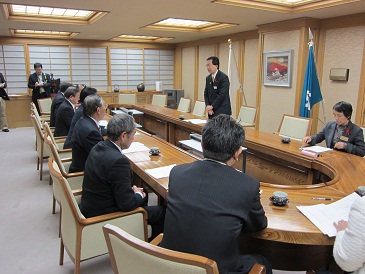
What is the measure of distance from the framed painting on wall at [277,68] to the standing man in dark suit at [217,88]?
155 centimetres

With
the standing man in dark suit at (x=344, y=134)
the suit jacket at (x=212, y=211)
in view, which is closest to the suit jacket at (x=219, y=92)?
the standing man in dark suit at (x=344, y=134)

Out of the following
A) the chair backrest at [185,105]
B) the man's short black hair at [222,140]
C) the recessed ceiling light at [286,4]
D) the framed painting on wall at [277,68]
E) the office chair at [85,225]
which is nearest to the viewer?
the man's short black hair at [222,140]

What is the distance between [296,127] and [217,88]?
118 cm

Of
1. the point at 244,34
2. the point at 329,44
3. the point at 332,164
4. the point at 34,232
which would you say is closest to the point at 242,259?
the point at 332,164

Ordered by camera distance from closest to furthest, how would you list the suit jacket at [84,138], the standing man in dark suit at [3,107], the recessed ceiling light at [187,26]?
the suit jacket at [84,138] → the recessed ceiling light at [187,26] → the standing man in dark suit at [3,107]

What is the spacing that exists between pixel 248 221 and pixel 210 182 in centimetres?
24

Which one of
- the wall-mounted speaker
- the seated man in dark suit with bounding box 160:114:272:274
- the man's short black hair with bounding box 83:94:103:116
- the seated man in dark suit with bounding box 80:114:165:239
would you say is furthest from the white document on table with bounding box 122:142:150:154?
the wall-mounted speaker

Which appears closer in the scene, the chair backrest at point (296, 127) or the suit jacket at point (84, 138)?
the suit jacket at point (84, 138)

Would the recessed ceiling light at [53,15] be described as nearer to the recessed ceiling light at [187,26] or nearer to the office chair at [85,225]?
the recessed ceiling light at [187,26]

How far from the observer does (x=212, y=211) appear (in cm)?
110

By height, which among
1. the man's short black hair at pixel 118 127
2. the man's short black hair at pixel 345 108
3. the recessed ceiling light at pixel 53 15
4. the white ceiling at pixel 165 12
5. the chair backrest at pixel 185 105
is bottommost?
the chair backrest at pixel 185 105

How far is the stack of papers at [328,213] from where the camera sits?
133 centimetres

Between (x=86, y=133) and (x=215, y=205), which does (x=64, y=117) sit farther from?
(x=215, y=205)

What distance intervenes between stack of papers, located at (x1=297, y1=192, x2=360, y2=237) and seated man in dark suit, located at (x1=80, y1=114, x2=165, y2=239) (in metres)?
0.94
